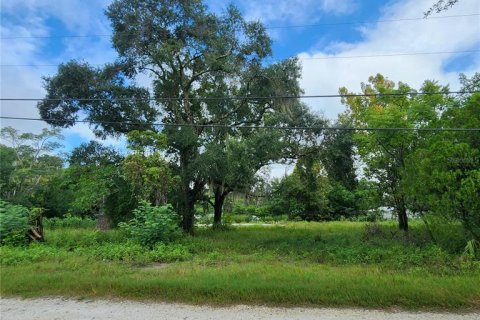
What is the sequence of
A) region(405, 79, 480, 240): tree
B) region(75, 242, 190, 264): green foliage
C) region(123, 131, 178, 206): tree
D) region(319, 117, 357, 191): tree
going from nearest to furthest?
region(75, 242, 190, 264): green foliage → region(405, 79, 480, 240): tree → region(123, 131, 178, 206): tree → region(319, 117, 357, 191): tree

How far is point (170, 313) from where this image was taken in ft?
18.3

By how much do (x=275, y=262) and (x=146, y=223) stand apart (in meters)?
4.80

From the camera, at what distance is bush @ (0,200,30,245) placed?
41.4 feet

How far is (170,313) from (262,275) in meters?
2.38

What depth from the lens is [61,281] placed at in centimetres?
714

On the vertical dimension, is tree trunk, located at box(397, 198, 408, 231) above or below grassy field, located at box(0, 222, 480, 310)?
above

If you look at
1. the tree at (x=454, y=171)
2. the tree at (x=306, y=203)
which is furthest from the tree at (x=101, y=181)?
the tree at (x=306, y=203)

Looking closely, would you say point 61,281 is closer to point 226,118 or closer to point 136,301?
point 136,301

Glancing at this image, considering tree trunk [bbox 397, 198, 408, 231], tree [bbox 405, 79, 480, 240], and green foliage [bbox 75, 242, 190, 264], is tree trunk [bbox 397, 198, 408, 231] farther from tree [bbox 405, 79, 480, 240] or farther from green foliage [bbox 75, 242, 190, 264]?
green foliage [bbox 75, 242, 190, 264]

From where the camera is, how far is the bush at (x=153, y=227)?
12367 mm

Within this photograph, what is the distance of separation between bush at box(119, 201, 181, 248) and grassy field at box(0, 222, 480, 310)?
0.50 m

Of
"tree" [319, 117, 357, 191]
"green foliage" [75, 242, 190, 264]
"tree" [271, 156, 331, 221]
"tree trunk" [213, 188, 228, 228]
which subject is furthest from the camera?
"tree" [271, 156, 331, 221]

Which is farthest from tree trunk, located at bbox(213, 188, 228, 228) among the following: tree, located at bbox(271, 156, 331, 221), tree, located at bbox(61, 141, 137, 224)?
tree, located at bbox(271, 156, 331, 221)

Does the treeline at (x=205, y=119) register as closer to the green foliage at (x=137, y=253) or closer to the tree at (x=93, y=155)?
the tree at (x=93, y=155)
